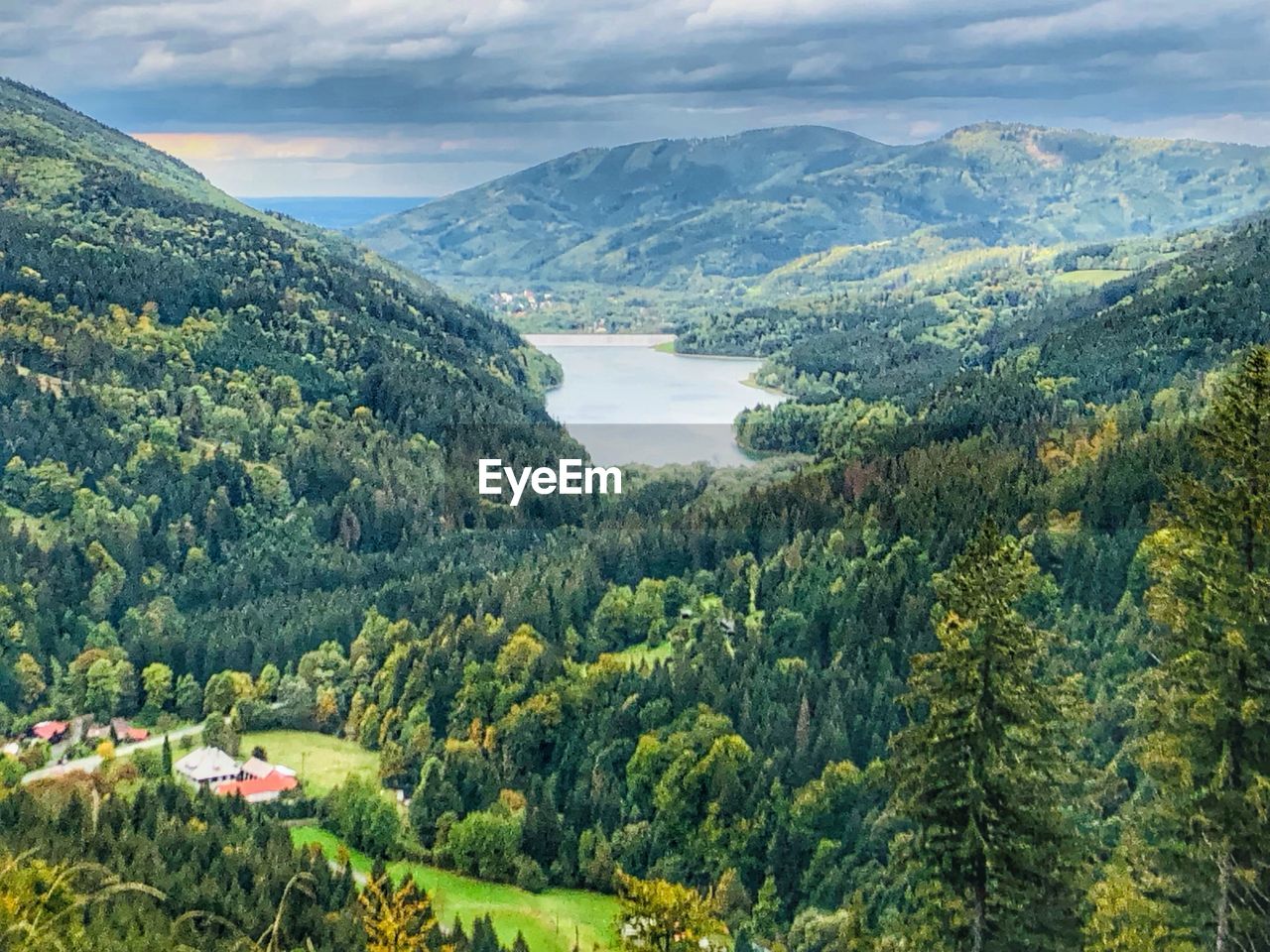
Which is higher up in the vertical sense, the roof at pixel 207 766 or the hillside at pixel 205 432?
the hillside at pixel 205 432

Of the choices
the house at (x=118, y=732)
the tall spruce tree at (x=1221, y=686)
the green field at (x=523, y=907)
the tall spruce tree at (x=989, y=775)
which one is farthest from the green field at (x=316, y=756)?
the tall spruce tree at (x=1221, y=686)

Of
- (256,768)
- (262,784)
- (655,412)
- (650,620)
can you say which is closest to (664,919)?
(262,784)

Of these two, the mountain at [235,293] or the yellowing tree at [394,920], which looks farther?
the mountain at [235,293]

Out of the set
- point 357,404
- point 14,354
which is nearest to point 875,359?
point 357,404

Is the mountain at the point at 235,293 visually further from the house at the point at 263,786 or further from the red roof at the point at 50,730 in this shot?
the house at the point at 263,786

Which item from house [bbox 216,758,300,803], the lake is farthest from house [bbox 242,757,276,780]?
the lake

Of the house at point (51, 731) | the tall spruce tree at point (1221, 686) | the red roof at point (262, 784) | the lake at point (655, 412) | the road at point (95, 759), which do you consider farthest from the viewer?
the lake at point (655, 412)

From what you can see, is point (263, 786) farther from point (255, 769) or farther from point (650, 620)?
point (650, 620)
